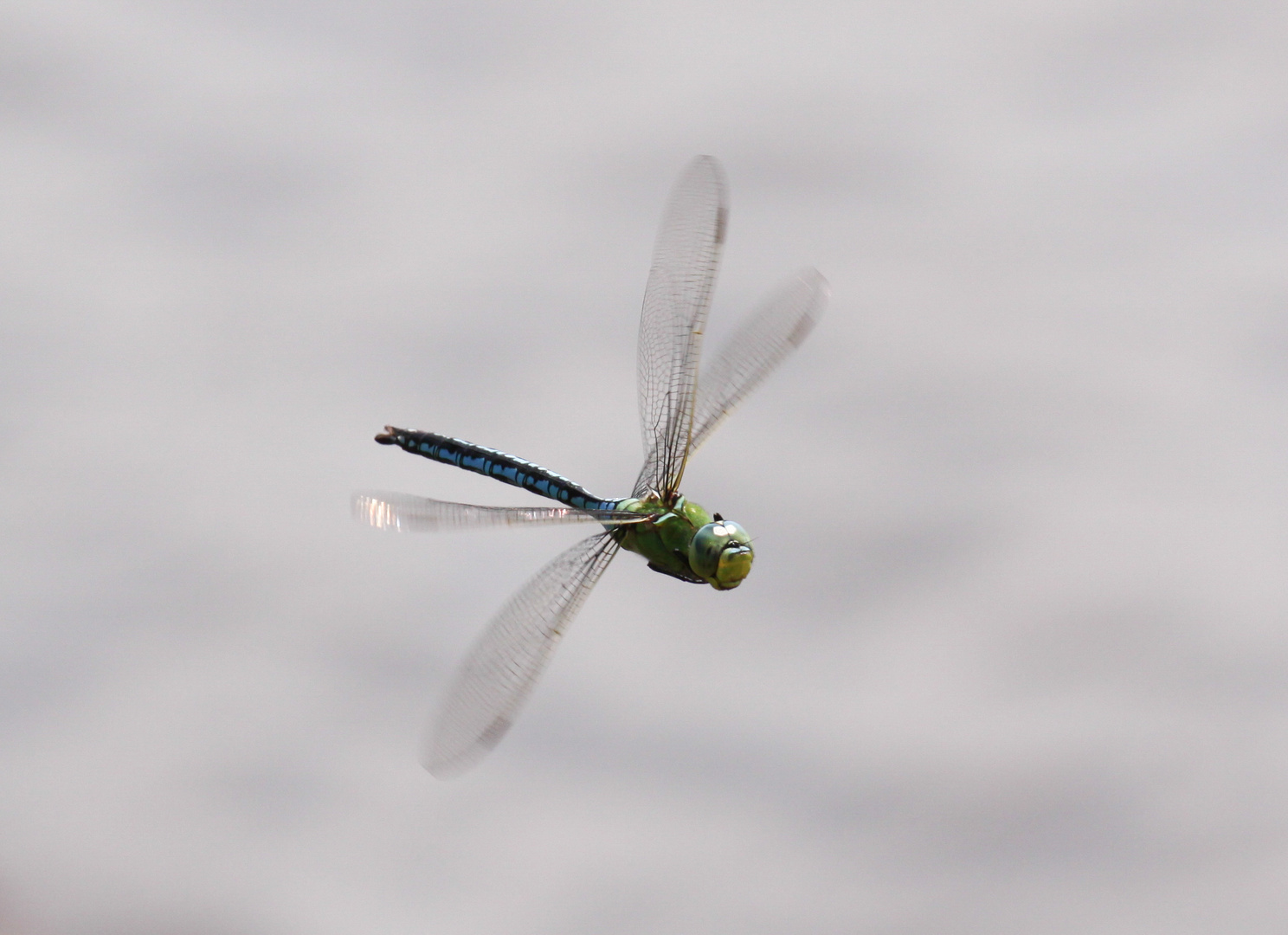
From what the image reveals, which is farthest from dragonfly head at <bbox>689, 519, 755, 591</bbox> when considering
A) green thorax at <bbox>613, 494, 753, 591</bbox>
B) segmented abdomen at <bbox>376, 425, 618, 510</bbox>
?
segmented abdomen at <bbox>376, 425, 618, 510</bbox>

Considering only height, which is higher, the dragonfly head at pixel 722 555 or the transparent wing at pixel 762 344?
the transparent wing at pixel 762 344

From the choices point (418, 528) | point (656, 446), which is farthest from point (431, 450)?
point (418, 528)

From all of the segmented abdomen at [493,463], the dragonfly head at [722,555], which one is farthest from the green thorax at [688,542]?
the segmented abdomen at [493,463]

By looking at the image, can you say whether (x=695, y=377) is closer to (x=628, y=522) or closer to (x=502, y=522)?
(x=628, y=522)

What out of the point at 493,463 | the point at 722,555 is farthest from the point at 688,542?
the point at 493,463

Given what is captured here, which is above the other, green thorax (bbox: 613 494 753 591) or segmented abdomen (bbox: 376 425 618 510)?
segmented abdomen (bbox: 376 425 618 510)

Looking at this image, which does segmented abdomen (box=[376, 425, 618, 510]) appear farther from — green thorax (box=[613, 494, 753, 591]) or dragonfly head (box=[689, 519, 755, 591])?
dragonfly head (box=[689, 519, 755, 591])

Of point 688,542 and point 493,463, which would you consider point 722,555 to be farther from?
point 493,463

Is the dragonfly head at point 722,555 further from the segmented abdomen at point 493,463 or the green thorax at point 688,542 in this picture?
the segmented abdomen at point 493,463
